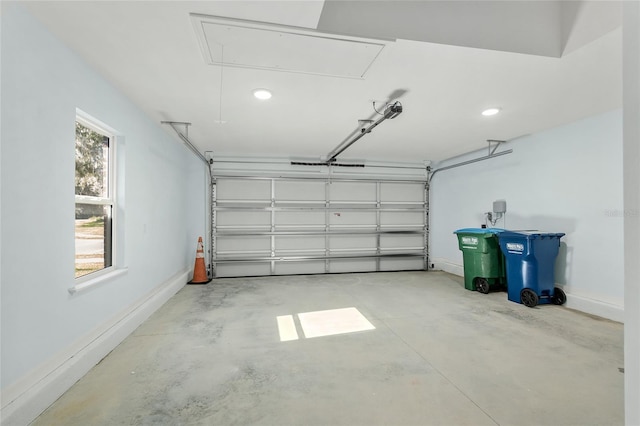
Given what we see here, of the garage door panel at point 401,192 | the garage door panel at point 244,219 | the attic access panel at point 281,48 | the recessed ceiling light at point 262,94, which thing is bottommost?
the garage door panel at point 244,219

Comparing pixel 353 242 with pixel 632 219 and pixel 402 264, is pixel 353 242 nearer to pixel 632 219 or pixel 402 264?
pixel 402 264

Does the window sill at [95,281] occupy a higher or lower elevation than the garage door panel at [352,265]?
higher

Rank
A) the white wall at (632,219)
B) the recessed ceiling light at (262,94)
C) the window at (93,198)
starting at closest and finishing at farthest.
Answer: the white wall at (632,219), the window at (93,198), the recessed ceiling light at (262,94)

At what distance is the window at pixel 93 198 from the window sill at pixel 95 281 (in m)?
0.11

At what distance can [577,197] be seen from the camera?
12.9 ft

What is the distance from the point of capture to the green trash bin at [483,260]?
15.4 feet

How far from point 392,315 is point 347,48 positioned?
3044 millimetres

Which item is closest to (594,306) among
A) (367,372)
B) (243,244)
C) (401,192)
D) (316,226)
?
(367,372)

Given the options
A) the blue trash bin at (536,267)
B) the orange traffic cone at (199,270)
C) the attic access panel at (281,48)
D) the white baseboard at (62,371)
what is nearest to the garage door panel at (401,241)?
the blue trash bin at (536,267)

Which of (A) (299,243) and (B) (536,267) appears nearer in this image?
(B) (536,267)

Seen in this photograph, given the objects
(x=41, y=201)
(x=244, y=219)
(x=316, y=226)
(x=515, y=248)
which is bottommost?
(x=515, y=248)

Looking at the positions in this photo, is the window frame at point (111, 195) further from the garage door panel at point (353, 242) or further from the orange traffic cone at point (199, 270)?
the garage door panel at point (353, 242)

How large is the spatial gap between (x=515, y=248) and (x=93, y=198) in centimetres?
517

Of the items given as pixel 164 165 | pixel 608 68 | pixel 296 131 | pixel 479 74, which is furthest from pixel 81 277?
pixel 608 68
